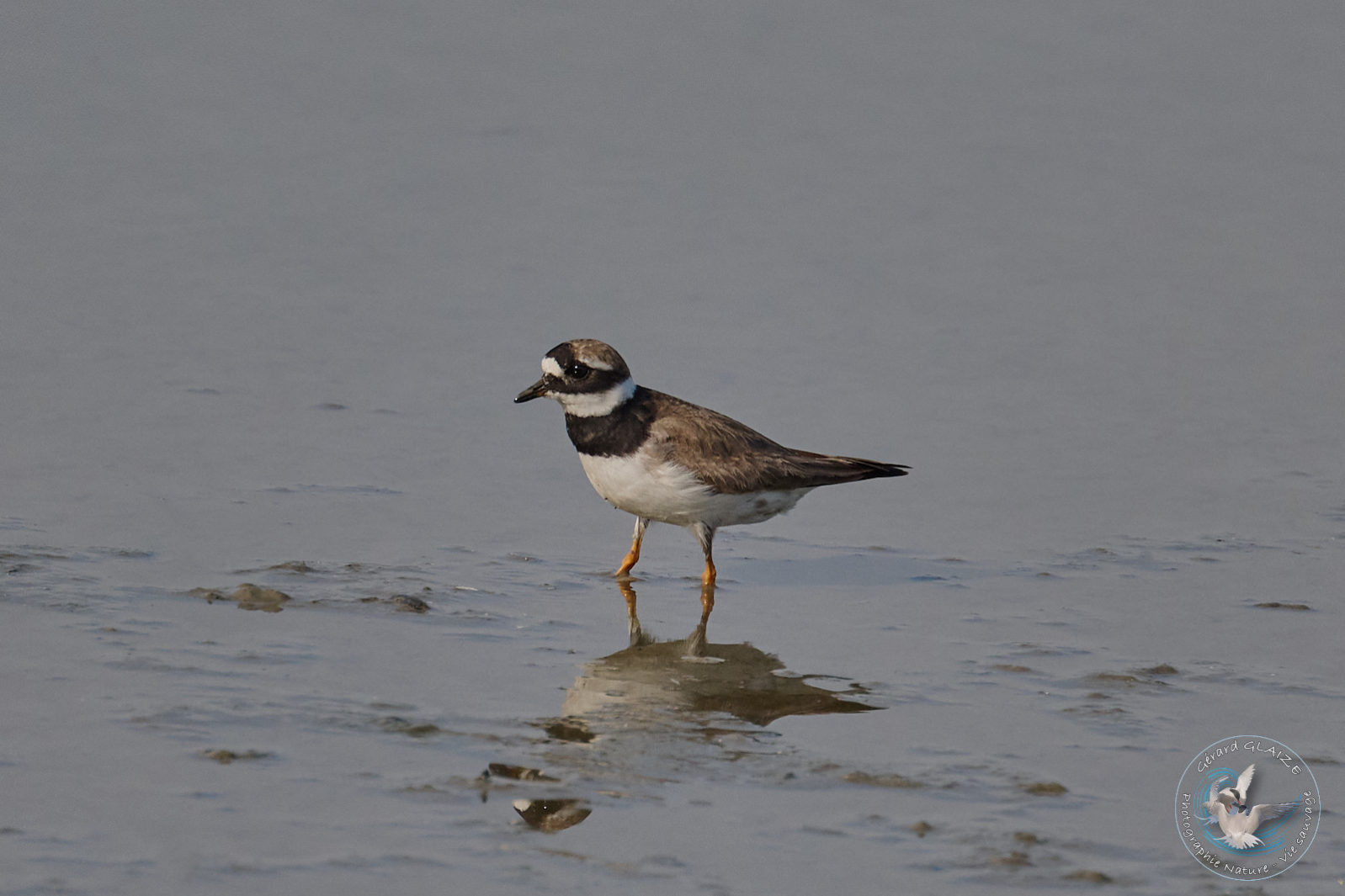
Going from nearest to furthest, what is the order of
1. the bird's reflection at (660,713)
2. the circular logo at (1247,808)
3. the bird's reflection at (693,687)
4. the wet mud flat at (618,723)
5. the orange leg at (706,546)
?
1. the wet mud flat at (618,723)
2. the circular logo at (1247,808)
3. the bird's reflection at (660,713)
4. the bird's reflection at (693,687)
5. the orange leg at (706,546)

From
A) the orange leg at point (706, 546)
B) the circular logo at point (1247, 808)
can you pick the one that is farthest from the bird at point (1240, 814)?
the orange leg at point (706, 546)

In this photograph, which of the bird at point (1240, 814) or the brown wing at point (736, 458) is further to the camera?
the brown wing at point (736, 458)

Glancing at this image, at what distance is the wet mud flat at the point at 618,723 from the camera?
5312 mm

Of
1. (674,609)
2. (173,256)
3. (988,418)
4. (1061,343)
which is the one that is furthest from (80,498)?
(1061,343)

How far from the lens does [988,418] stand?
1123 centimetres

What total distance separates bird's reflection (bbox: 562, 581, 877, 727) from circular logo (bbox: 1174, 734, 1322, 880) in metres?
1.45

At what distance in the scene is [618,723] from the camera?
6586 mm

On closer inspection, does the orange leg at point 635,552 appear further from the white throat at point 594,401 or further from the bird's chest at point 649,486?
the white throat at point 594,401

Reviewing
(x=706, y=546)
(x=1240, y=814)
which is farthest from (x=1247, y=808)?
(x=706, y=546)

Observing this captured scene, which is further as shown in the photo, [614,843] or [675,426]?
[675,426]

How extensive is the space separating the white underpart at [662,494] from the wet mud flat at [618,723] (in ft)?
1.31

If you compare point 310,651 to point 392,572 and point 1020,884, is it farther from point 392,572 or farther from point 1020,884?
point 1020,884

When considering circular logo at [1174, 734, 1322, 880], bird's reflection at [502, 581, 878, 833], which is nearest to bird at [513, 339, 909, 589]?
bird's reflection at [502, 581, 878, 833]

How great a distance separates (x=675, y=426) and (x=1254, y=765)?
13.0 feet
